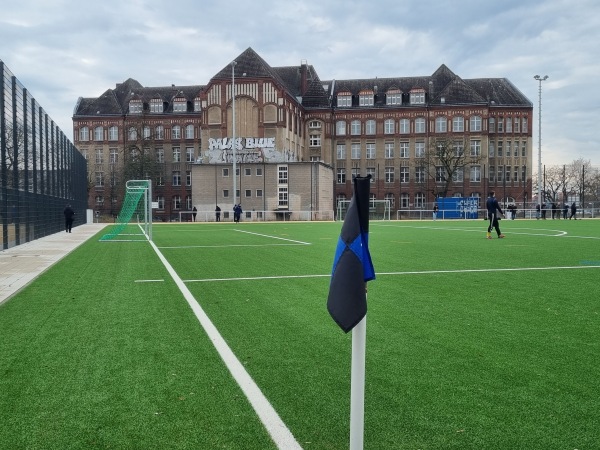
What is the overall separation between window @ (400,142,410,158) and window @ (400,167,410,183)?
1849 millimetres

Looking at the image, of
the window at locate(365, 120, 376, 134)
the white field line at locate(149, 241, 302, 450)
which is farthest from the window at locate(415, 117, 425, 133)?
the white field line at locate(149, 241, 302, 450)

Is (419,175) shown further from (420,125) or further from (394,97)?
(394,97)

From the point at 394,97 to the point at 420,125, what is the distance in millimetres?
5562

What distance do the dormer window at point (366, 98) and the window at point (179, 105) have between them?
2559 cm

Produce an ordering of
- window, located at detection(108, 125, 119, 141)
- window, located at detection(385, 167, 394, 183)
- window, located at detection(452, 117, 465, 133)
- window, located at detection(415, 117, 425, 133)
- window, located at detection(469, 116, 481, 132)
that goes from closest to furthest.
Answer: window, located at detection(469, 116, 481, 132) → window, located at detection(452, 117, 465, 133) → window, located at detection(415, 117, 425, 133) → window, located at detection(385, 167, 394, 183) → window, located at detection(108, 125, 119, 141)

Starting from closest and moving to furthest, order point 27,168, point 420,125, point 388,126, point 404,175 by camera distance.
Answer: point 27,168 < point 420,125 < point 388,126 < point 404,175

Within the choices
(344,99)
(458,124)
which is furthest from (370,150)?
(458,124)

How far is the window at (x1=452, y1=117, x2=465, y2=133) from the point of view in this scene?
8219 cm

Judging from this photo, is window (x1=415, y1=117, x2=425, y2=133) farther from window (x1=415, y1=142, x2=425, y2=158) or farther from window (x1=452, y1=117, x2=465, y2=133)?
window (x1=452, y1=117, x2=465, y2=133)

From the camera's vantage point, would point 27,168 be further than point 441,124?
No

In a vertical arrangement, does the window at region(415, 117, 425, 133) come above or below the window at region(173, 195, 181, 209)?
above

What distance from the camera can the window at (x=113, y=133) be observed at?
86.4m

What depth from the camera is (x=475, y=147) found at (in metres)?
82.3

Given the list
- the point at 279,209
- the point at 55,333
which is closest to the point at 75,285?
the point at 55,333
